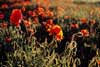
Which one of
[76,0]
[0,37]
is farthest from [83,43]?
[76,0]

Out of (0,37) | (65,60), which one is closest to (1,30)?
(0,37)

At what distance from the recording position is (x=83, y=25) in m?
8.35

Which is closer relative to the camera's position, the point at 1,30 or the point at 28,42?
the point at 28,42

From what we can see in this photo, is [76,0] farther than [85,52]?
Yes

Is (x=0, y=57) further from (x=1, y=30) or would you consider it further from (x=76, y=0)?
(x=76, y=0)

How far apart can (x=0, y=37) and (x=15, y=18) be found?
122 cm

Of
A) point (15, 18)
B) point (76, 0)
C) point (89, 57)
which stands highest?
point (15, 18)

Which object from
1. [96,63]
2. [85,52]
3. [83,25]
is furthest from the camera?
[83,25]

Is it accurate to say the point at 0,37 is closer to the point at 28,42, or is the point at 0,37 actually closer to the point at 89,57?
the point at 28,42

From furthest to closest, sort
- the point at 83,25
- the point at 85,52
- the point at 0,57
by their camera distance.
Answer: the point at 83,25
the point at 85,52
the point at 0,57

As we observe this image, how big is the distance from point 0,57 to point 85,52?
1.67 metres

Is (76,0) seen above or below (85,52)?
below

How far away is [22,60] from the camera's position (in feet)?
19.0

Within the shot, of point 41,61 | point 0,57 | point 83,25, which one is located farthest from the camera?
point 83,25
